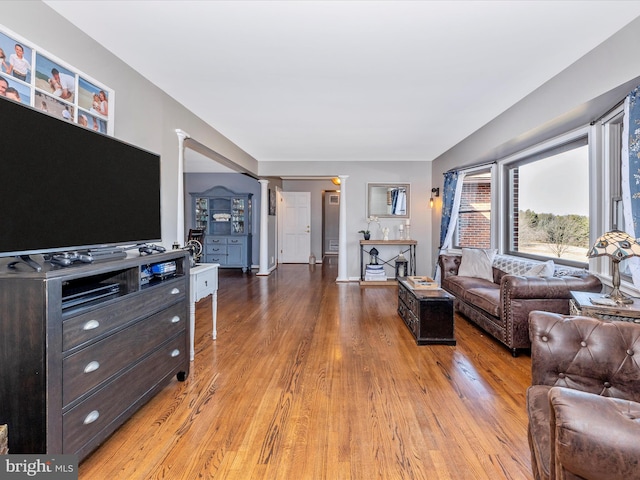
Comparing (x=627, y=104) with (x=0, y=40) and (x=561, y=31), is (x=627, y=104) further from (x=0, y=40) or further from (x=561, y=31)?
(x=0, y=40)

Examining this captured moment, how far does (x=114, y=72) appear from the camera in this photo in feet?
8.18

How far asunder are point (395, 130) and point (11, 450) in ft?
14.8

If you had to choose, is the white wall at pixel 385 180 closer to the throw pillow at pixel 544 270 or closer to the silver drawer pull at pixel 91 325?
the throw pillow at pixel 544 270

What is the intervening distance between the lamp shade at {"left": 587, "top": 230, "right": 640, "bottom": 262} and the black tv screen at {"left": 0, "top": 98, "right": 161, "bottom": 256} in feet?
10.0

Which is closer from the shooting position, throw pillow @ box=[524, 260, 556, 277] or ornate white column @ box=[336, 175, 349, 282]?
throw pillow @ box=[524, 260, 556, 277]

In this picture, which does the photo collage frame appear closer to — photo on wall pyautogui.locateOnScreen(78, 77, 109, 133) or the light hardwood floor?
photo on wall pyautogui.locateOnScreen(78, 77, 109, 133)

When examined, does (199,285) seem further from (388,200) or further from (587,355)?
(388,200)

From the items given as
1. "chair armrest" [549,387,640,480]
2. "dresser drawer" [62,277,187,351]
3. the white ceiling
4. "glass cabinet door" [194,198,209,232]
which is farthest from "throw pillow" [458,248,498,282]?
"glass cabinet door" [194,198,209,232]

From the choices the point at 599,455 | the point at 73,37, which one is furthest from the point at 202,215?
the point at 599,455

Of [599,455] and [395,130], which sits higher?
[395,130]

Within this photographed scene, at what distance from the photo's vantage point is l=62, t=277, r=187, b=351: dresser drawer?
1.42 meters

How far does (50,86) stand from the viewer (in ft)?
6.30

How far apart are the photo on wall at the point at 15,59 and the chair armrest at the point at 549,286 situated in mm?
3766

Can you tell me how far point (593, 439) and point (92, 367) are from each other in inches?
74.5
